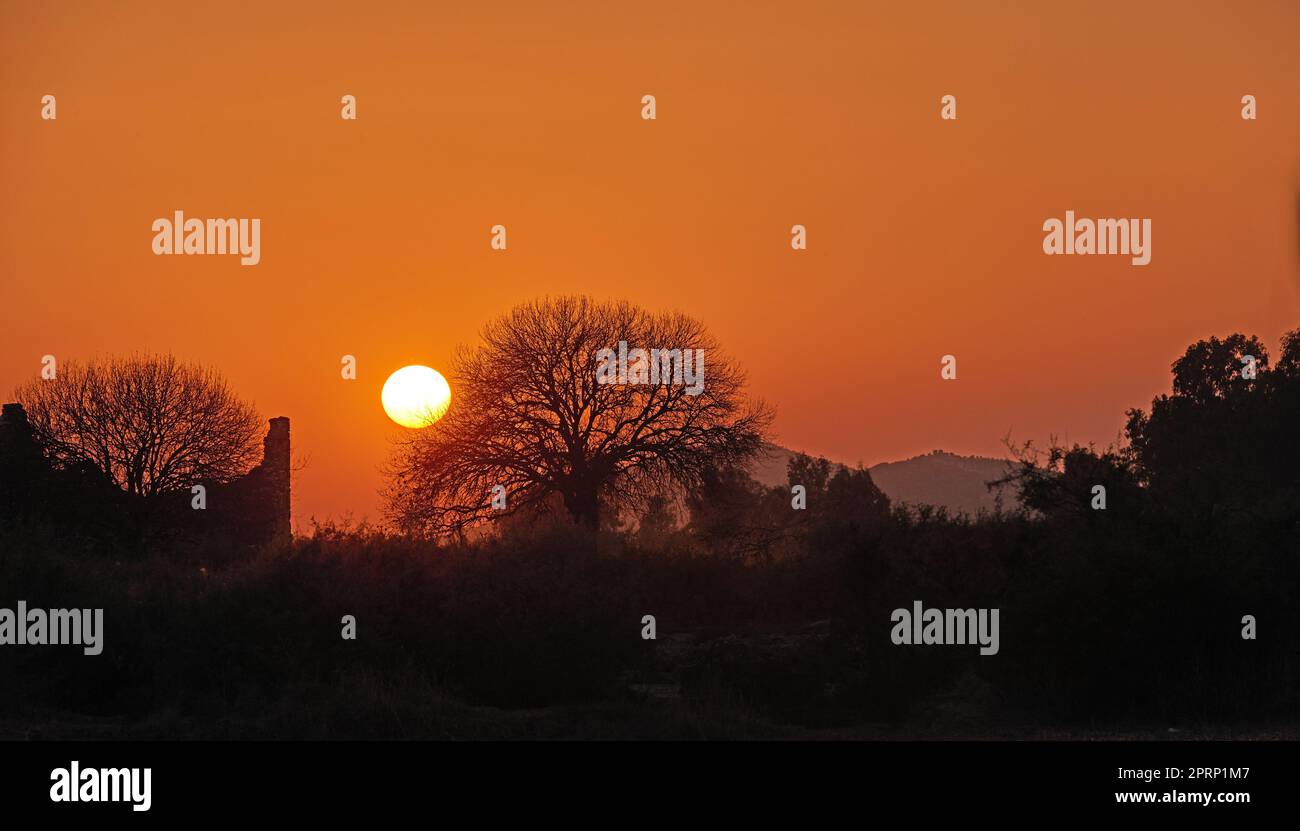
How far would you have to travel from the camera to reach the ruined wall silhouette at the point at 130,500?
46.5m

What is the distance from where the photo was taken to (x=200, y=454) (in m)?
55.6

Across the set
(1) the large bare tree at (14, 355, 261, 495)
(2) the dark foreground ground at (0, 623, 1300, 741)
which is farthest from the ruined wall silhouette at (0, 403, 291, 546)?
(2) the dark foreground ground at (0, 623, 1300, 741)

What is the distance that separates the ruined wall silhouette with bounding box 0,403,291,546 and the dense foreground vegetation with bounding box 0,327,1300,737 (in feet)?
55.7

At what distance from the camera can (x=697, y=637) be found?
31.3 meters

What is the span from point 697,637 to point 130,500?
2864cm

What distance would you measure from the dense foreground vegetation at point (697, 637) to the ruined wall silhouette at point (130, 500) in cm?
1698

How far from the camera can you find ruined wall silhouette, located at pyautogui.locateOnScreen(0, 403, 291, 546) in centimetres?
4651

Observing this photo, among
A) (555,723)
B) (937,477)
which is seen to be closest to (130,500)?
(555,723)
